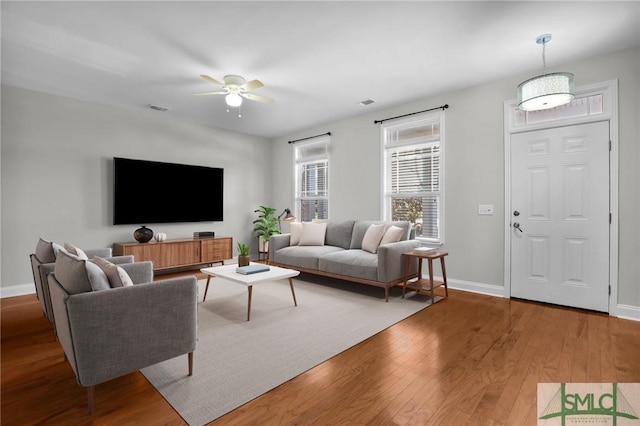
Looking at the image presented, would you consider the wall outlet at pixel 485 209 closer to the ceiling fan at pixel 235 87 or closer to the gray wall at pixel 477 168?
the gray wall at pixel 477 168

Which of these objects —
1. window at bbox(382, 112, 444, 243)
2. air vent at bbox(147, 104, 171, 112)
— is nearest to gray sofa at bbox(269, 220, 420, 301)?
window at bbox(382, 112, 444, 243)

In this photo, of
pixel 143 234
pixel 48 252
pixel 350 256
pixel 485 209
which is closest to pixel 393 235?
pixel 350 256

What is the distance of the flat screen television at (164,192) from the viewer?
15.9ft

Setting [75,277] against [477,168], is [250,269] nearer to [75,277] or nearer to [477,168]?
[75,277]

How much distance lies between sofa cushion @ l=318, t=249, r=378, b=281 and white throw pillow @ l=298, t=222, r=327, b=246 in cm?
72

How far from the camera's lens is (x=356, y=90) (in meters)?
4.22

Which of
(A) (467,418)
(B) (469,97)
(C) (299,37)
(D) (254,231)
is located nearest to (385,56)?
(C) (299,37)

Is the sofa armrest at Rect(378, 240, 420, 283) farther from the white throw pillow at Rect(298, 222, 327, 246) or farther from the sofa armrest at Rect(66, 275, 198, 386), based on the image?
the sofa armrest at Rect(66, 275, 198, 386)

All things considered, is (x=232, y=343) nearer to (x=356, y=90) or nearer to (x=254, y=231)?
(x=356, y=90)

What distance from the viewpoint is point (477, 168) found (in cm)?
407

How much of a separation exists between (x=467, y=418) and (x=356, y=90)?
3783 millimetres

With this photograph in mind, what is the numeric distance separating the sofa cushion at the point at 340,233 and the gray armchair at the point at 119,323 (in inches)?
123

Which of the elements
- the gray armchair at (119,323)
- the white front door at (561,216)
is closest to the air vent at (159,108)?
the gray armchair at (119,323)

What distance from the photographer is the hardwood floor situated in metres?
1.65
